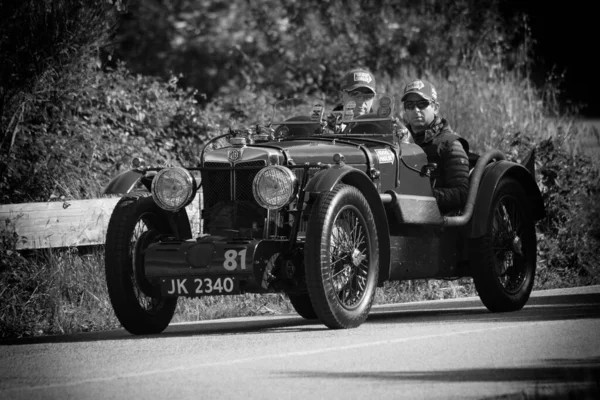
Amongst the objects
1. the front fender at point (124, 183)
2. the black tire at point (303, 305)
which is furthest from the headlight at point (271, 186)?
the black tire at point (303, 305)

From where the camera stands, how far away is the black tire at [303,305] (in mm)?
10355

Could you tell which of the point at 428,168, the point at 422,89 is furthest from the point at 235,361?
the point at 422,89

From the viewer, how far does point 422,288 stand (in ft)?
41.6

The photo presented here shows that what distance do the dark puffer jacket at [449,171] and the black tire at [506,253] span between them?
314 mm

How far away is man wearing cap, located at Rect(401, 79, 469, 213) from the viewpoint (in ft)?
34.0

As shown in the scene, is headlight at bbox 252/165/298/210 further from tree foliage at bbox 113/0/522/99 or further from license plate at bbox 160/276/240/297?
tree foliage at bbox 113/0/522/99

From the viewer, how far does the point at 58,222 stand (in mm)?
11102

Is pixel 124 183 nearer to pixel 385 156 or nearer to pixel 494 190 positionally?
pixel 385 156

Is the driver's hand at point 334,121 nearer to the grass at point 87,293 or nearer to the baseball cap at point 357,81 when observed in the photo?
the baseball cap at point 357,81

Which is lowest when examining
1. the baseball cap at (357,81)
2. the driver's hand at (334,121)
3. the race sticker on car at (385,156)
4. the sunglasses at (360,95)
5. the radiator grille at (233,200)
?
the radiator grille at (233,200)

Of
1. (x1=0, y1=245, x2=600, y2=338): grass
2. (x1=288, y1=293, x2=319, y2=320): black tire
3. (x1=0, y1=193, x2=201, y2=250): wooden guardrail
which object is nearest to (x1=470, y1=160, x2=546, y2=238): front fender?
(x1=288, y1=293, x2=319, y2=320): black tire

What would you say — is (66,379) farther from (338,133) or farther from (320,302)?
(338,133)

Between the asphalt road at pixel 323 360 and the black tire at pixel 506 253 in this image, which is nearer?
the asphalt road at pixel 323 360

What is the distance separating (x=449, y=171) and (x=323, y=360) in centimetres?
334
